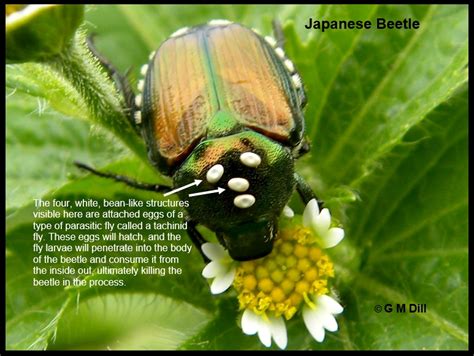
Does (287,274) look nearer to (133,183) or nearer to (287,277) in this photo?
(287,277)

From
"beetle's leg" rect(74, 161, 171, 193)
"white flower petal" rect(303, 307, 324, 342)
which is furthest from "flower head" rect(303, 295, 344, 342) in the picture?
"beetle's leg" rect(74, 161, 171, 193)

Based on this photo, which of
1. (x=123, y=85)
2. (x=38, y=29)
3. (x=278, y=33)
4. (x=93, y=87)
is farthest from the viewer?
(x=278, y=33)

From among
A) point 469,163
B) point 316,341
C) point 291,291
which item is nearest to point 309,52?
point 469,163

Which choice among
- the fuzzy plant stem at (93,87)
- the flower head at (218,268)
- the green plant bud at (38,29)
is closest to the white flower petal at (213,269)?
the flower head at (218,268)

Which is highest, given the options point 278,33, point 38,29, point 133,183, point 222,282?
point 38,29

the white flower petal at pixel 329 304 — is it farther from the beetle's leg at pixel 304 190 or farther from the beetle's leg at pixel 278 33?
the beetle's leg at pixel 278 33

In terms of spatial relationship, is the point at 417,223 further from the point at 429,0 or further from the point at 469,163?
the point at 429,0

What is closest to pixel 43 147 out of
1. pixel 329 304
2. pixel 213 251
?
pixel 213 251
